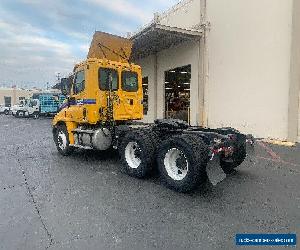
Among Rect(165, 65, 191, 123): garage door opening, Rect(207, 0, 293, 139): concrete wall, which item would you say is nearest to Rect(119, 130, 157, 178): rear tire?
Rect(207, 0, 293, 139): concrete wall

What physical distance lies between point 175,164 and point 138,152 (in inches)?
46.7

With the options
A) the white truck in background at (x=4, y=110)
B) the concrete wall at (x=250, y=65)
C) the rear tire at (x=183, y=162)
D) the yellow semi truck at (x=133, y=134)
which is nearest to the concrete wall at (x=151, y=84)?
the concrete wall at (x=250, y=65)

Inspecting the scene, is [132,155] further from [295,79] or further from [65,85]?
[295,79]

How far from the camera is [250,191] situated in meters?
5.79

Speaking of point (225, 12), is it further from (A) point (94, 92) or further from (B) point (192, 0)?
(A) point (94, 92)

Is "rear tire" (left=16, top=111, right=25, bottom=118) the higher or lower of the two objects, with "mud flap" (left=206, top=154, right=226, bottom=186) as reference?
higher

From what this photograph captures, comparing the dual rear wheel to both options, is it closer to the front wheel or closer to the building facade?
the front wheel

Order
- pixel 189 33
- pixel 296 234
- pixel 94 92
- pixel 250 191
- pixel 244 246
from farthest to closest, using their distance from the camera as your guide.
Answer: pixel 189 33 → pixel 94 92 → pixel 250 191 → pixel 296 234 → pixel 244 246

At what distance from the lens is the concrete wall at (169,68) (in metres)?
17.1

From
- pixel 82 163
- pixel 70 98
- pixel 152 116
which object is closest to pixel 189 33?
pixel 152 116

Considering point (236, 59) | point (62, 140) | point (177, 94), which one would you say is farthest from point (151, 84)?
point (62, 140)

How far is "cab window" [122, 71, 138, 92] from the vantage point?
9094 mm

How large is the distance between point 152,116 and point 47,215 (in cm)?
1749

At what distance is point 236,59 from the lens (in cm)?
1419
